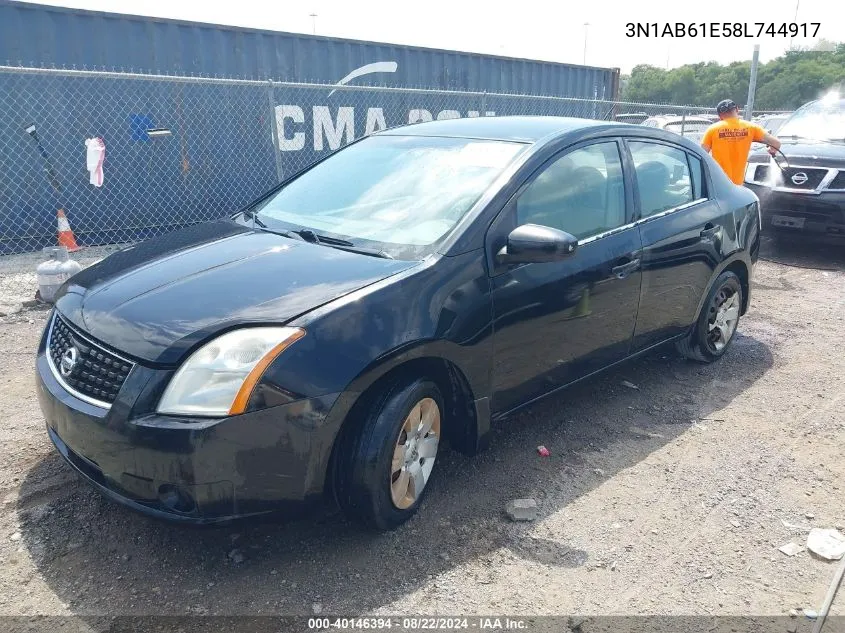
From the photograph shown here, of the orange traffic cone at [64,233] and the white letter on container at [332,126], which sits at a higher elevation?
the white letter on container at [332,126]

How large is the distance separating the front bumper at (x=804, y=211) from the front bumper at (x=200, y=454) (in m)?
7.22

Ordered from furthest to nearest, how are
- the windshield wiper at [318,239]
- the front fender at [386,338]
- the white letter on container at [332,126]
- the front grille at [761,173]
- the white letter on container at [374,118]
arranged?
the white letter on container at [374,118] → the white letter on container at [332,126] → the front grille at [761,173] → the windshield wiper at [318,239] → the front fender at [386,338]

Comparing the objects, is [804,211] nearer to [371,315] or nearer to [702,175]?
[702,175]

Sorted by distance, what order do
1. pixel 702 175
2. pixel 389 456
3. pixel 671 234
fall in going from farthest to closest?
pixel 702 175
pixel 671 234
pixel 389 456

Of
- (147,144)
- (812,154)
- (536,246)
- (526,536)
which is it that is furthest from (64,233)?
(812,154)

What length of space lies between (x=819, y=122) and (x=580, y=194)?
295 inches

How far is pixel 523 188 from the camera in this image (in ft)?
10.6

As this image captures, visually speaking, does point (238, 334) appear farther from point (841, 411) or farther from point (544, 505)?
point (841, 411)

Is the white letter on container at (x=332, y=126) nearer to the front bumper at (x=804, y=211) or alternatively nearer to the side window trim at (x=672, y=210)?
the front bumper at (x=804, y=211)

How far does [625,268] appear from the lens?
144 inches

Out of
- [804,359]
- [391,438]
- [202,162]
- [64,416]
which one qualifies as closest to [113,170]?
[202,162]

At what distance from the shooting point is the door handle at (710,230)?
4.30m

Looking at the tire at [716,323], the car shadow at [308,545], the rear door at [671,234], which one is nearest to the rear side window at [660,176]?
the rear door at [671,234]

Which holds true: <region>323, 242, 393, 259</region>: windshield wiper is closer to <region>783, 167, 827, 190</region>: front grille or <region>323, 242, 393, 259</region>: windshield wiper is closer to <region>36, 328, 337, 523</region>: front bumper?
<region>36, 328, 337, 523</region>: front bumper
